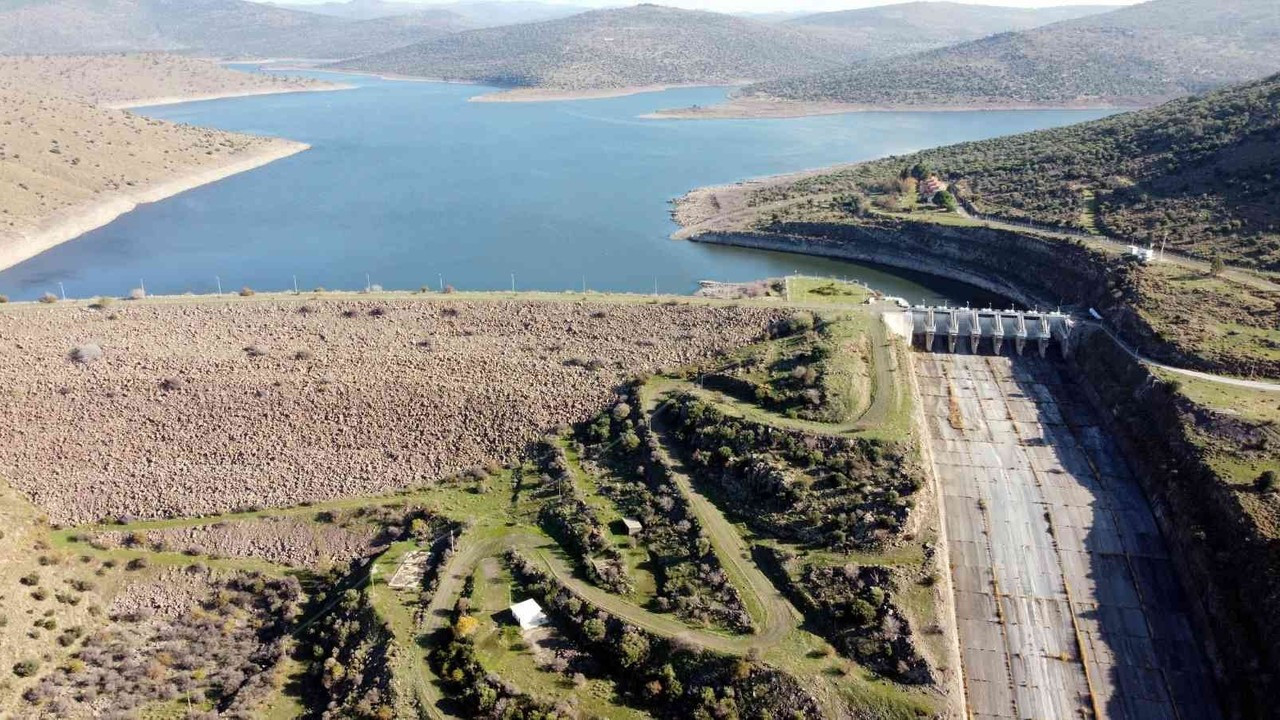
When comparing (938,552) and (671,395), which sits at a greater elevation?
(671,395)

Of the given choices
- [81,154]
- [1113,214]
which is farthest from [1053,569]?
[81,154]

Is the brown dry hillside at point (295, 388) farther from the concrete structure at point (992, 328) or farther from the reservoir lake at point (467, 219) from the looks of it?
the reservoir lake at point (467, 219)

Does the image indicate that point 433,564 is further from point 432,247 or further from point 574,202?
point 574,202

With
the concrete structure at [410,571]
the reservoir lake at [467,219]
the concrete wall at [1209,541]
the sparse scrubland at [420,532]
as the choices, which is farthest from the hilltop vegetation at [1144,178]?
the concrete structure at [410,571]

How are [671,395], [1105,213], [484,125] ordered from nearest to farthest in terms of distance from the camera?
[671,395], [1105,213], [484,125]

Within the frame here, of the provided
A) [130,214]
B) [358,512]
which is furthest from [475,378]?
[130,214]

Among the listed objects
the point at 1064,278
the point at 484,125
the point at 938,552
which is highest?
the point at 484,125
